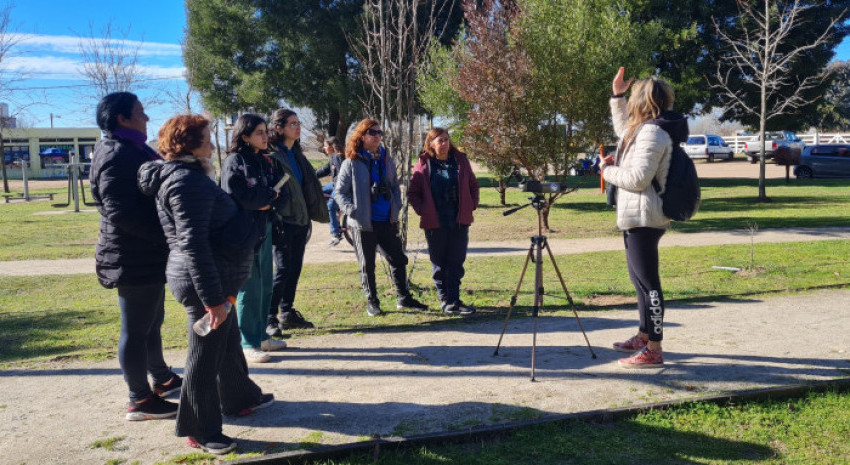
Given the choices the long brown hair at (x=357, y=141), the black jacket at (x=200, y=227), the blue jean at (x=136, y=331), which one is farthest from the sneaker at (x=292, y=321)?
the black jacket at (x=200, y=227)

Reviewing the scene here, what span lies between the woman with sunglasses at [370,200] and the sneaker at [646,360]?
2631 mm

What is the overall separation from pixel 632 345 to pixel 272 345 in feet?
9.58

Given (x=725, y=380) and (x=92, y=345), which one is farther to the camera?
(x=92, y=345)

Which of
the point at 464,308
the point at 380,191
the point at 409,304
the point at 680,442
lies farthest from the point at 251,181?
the point at 680,442

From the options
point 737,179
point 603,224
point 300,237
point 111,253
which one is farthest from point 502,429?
point 737,179

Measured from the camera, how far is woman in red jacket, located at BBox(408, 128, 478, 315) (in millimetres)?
7039

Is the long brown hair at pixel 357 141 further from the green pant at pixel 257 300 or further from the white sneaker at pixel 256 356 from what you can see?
the white sneaker at pixel 256 356

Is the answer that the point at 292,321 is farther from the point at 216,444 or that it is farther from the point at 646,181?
the point at 646,181

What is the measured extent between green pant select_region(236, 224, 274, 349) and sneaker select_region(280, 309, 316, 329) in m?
0.66

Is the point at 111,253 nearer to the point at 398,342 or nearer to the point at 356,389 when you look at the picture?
the point at 356,389

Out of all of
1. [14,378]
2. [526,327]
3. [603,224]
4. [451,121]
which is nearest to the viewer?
[14,378]

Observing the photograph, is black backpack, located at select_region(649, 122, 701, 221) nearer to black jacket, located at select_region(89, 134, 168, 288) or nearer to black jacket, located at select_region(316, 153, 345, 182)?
black jacket, located at select_region(89, 134, 168, 288)

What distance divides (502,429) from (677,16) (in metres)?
26.3

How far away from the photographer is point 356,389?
4.79 meters
